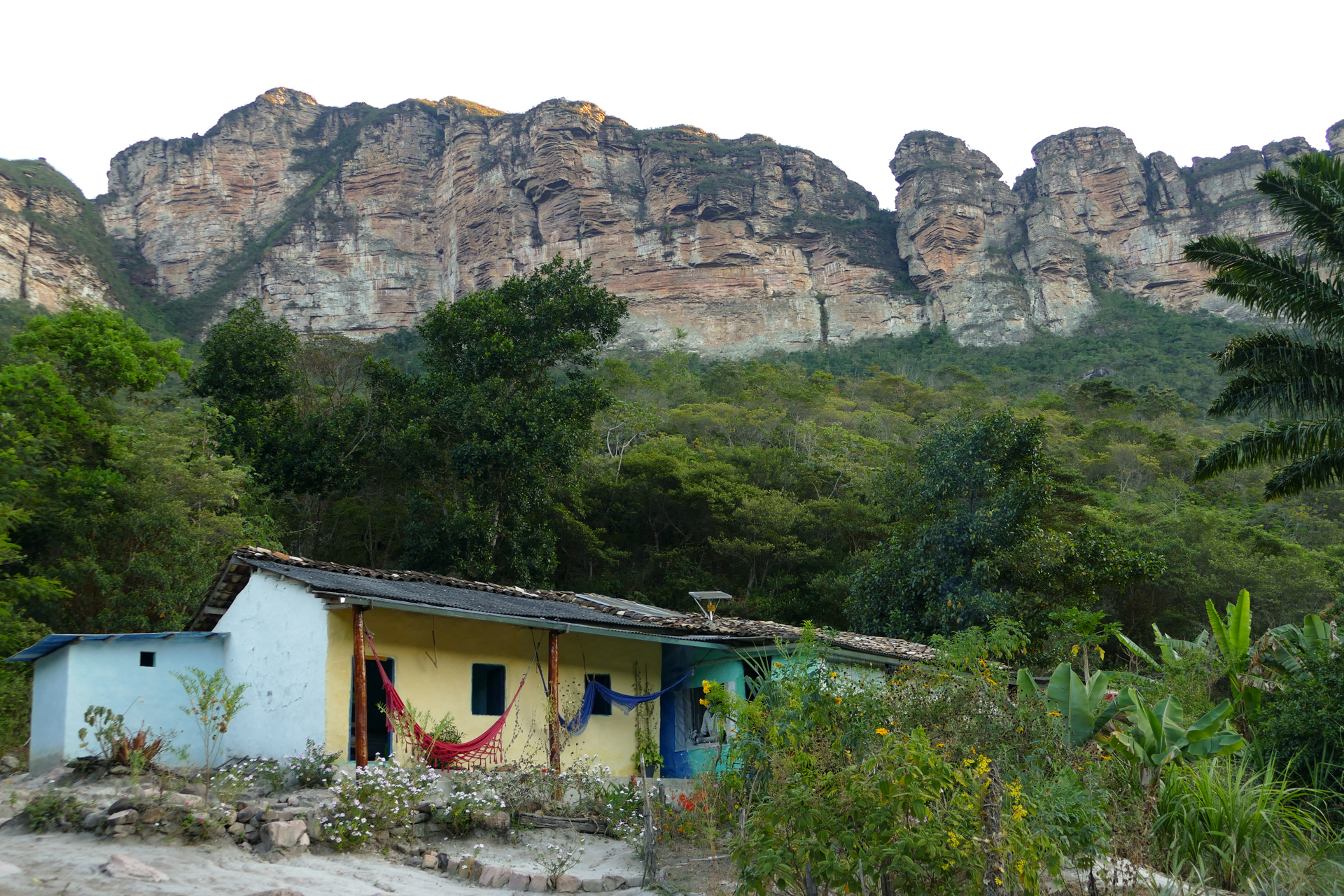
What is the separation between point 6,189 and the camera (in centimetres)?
5119

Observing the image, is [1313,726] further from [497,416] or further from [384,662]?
[497,416]

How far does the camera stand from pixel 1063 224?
66250 millimetres

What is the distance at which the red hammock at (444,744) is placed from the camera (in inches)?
337

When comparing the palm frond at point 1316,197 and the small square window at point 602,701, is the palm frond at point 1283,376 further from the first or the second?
the small square window at point 602,701

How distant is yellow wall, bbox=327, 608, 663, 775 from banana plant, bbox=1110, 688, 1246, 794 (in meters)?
5.76

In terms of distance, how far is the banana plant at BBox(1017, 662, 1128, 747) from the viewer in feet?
23.9

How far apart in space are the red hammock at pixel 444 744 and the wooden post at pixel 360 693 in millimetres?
145

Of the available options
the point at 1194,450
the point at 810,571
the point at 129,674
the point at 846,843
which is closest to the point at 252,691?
the point at 129,674

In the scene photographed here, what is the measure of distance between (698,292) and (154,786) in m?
57.3

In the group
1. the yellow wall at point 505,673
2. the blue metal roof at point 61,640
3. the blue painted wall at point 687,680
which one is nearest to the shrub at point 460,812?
the yellow wall at point 505,673

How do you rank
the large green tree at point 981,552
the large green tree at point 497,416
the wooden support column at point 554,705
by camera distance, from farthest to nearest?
the large green tree at point 497,416
the large green tree at point 981,552
the wooden support column at point 554,705

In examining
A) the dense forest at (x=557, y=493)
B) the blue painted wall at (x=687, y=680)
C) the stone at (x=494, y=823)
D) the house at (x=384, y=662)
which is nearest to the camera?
the stone at (x=494, y=823)

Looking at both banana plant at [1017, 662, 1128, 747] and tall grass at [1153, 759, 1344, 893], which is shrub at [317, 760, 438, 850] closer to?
banana plant at [1017, 662, 1128, 747]

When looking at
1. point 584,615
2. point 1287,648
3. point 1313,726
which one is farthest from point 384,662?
point 1287,648
